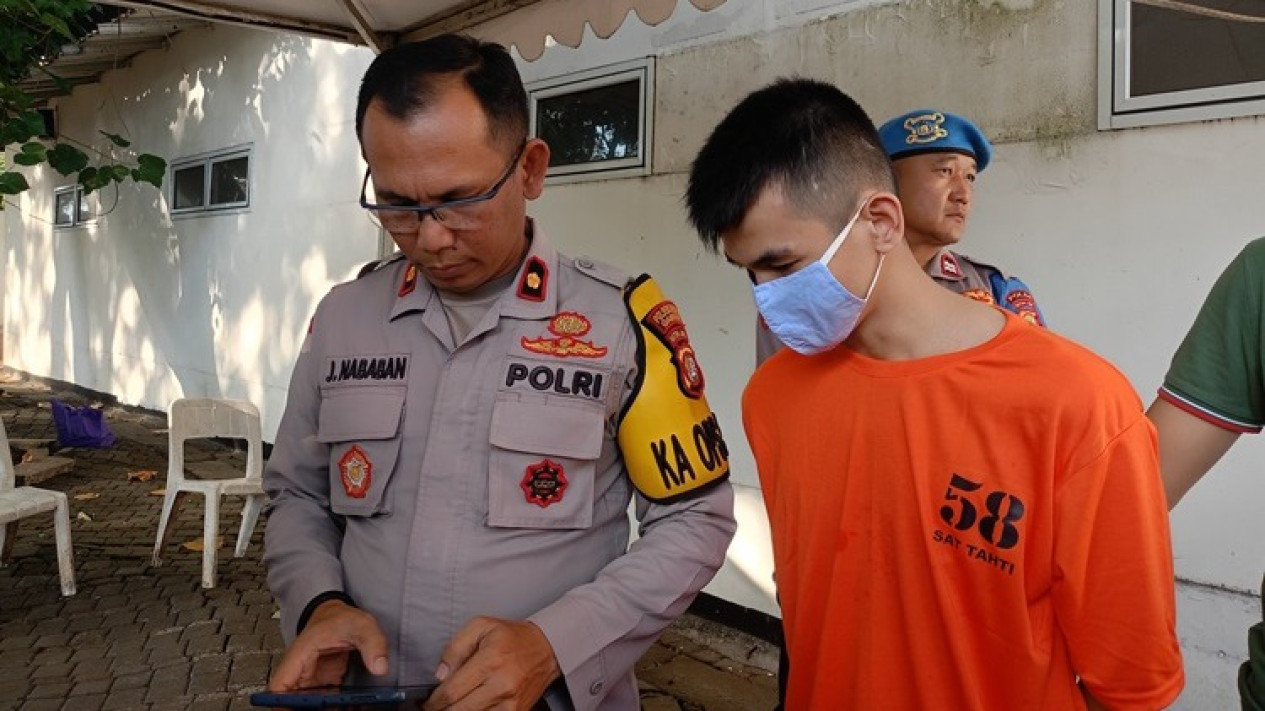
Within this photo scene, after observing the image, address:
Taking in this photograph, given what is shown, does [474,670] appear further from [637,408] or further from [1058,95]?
[1058,95]

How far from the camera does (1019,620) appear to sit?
3.75ft

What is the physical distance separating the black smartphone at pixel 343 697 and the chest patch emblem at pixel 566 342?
1.75 ft

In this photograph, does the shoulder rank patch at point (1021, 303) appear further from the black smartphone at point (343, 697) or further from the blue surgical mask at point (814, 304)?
the black smartphone at point (343, 697)

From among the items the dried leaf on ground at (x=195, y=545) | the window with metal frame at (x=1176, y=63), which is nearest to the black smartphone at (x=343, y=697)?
the window with metal frame at (x=1176, y=63)

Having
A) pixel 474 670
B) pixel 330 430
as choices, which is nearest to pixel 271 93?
pixel 330 430

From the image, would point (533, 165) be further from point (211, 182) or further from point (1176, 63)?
point (211, 182)

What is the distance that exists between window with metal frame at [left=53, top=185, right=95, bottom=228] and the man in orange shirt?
12648 mm

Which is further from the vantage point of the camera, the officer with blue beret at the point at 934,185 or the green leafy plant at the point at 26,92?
the green leafy plant at the point at 26,92

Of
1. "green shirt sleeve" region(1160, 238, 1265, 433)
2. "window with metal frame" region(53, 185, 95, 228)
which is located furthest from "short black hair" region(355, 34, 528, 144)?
"window with metal frame" region(53, 185, 95, 228)

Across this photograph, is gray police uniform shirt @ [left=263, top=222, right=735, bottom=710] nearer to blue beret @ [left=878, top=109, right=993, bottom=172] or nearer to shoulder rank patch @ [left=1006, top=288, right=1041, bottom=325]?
blue beret @ [left=878, top=109, right=993, bottom=172]

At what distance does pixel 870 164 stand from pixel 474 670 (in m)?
0.93

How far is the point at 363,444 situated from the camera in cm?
142

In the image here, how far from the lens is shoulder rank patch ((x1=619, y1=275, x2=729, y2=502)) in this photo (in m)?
1.37

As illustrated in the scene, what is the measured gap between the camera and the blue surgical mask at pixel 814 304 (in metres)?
1.27
